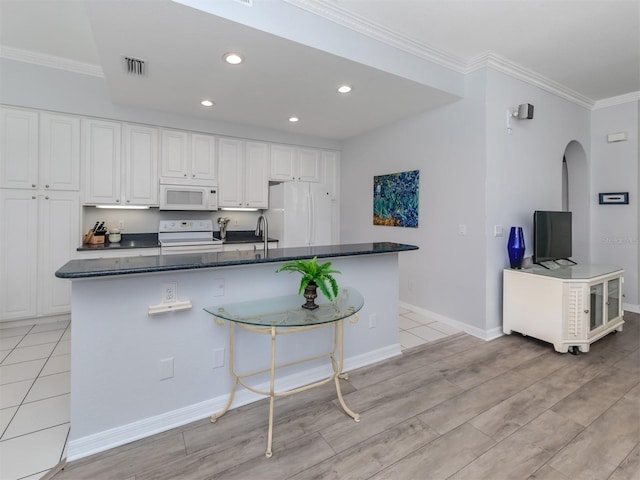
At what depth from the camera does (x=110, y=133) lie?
378cm

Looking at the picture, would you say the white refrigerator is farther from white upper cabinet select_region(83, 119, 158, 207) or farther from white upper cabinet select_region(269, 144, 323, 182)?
white upper cabinet select_region(83, 119, 158, 207)

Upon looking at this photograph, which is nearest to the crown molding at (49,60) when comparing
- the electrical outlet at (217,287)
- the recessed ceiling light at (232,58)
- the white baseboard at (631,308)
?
the recessed ceiling light at (232,58)

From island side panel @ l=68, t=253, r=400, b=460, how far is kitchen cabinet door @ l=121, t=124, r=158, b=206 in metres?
2.63

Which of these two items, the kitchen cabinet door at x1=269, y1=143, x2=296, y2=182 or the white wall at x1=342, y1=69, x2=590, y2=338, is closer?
the white wall at x1=342, y1=69, x2=590, y2=338

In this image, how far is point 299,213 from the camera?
472cm

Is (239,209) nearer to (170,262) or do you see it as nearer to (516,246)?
(170,262)

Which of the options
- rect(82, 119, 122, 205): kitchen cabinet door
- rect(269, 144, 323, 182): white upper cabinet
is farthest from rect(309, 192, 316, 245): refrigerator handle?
rect(82, 119, 122, 205): kitchen cabinet door

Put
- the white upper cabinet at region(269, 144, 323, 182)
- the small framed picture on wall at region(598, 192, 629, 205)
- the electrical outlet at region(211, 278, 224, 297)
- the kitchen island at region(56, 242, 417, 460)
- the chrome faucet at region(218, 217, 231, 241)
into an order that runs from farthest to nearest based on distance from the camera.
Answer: the white upper cabinet at region(269, 144, 323, 182), the chrome faucet at region(218, 217, 231, 241), the small framed picture on wall at region(598, 192, 629, 205), the electrical outlet at region(211, 278, 224, 297), the kitchen island at region(56, 242, 417, 460)

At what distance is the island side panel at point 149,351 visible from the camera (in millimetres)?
1669

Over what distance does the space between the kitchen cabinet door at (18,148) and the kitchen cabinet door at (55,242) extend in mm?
252

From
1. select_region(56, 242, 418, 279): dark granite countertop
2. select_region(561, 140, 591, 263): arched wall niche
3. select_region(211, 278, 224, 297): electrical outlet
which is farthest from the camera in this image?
select_region(561, 140, 591, 263): arched wall niche

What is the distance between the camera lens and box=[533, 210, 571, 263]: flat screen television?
341 cm

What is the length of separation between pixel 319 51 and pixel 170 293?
2128 mm

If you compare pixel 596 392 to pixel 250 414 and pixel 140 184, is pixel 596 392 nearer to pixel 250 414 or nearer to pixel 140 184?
pixel 250 414
